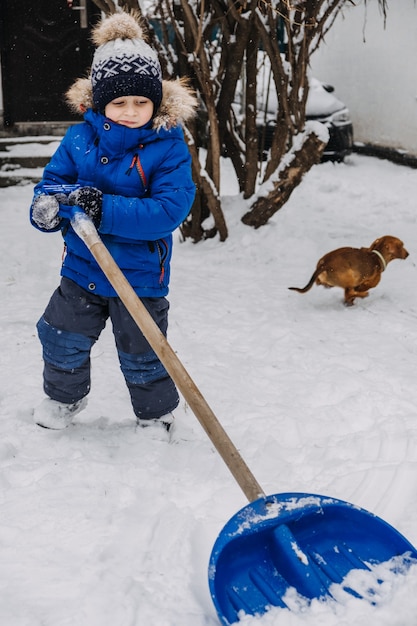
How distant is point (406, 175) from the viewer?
28.4 feet

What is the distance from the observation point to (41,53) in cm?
847

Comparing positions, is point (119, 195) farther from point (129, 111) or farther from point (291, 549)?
point (291, 549)

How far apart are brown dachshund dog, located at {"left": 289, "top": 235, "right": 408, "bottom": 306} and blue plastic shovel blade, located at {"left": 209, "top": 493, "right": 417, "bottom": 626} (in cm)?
217

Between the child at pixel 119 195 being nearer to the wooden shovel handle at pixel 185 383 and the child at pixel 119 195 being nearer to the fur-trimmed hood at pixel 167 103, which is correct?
the fur-trimmed hood at pixel 167 103

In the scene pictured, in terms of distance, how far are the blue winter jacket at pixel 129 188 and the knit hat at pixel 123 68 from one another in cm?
9

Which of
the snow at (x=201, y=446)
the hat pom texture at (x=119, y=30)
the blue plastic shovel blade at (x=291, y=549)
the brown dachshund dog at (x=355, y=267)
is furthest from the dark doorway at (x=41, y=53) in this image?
the blue plastic shovel blade at (x=291, y=549)

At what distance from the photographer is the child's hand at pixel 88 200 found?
206 centimetres

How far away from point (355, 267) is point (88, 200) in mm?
2127

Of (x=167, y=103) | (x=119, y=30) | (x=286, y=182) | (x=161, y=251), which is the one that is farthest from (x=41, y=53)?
(x=161, y=251)

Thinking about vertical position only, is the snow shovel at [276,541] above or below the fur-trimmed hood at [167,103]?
below

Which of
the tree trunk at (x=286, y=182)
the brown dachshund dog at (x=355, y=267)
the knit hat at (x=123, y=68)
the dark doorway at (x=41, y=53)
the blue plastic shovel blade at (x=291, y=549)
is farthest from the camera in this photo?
the dark doorway at (x=41, y=53)

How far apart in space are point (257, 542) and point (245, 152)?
4120mm

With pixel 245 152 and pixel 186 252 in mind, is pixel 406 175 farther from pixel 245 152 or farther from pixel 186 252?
pixel 186 252

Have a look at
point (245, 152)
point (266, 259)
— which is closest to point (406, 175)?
point (245, 152)
